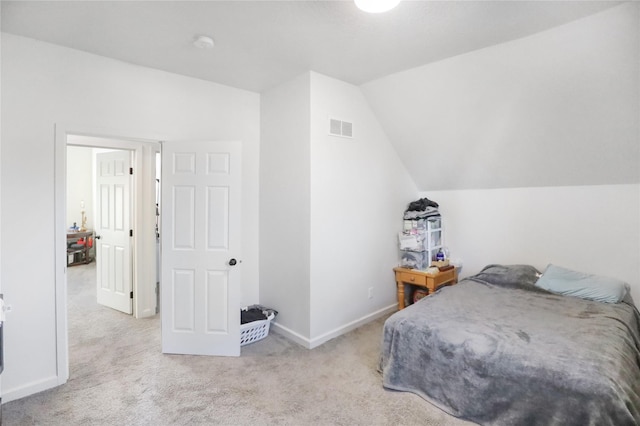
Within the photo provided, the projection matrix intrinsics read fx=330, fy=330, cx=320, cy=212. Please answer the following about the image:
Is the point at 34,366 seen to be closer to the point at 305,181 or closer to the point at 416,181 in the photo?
the point at 305,181

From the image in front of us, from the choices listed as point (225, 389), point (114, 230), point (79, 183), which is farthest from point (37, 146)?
point (79, 183)

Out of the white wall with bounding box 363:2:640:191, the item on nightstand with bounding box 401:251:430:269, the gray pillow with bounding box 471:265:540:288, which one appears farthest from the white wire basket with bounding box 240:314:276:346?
the white wall with bounding box 363:2:640:191

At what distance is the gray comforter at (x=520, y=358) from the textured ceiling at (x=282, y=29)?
2.07 m

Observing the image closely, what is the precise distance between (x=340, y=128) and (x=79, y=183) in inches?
260

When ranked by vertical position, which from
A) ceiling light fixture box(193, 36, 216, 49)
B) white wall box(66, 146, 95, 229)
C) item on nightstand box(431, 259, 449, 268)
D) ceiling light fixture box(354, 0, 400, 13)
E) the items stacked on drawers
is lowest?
item on nightstand box(431, 259, 449, 268)

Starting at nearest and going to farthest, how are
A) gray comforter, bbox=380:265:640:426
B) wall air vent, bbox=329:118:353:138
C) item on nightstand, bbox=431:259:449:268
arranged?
gray comforter, bbox=380:265:640:426 → wall air vent, bbox=329:118:353:138 → item on nightstand, bbox=431:259:449:268

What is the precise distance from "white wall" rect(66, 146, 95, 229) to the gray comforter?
7347mm

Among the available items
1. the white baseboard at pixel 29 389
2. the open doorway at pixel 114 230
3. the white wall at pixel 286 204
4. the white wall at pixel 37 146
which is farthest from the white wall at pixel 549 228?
the white baseboard at pixel 29 389

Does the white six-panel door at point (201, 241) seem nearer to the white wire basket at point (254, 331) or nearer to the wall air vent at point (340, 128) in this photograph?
the white wire basket at point (254, 331)

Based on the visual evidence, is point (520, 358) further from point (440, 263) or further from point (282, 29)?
point (282, 29)

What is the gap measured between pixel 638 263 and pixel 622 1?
2.21 meters

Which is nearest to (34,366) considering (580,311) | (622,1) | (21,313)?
(21,313)

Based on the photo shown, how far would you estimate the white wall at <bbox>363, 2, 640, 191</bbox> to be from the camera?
234 centimetres

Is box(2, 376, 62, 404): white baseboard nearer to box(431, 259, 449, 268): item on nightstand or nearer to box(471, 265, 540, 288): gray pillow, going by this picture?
box(431, 259, 449, 268): item on nightstand
